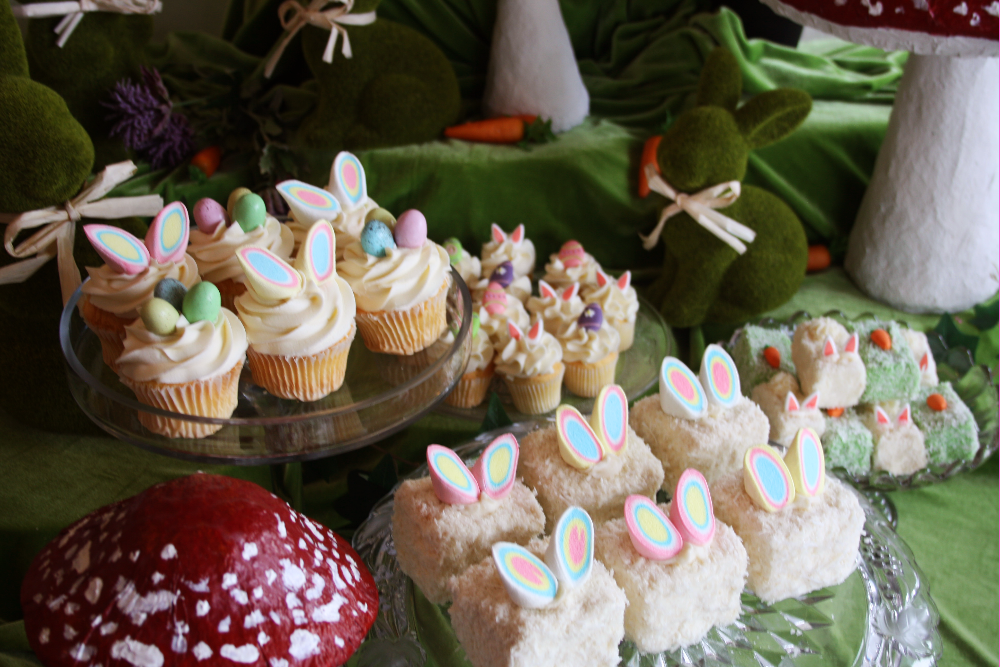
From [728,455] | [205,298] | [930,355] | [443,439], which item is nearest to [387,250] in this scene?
[205,298]

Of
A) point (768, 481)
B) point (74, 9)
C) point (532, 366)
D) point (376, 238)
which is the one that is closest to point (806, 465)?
point (768, 481)

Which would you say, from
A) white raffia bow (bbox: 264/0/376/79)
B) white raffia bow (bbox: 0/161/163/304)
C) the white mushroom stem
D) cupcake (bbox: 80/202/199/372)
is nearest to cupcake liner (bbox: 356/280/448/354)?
cupcake (bbox: 80/202/199/372)

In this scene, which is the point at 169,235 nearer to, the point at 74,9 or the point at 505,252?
the point at 74,9

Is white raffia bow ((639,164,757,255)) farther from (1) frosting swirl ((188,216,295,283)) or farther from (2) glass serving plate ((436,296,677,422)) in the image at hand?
(1) frosting swirl ((188,216,295,283))

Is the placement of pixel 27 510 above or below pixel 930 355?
below

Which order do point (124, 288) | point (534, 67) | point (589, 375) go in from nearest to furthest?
1. point (124, 288)
2. point (589, 375)
3. point (534, 67)

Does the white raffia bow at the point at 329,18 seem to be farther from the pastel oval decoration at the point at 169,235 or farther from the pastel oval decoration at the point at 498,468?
the pastel oval decoration at the point at 498,468

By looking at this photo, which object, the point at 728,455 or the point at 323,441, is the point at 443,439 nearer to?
the point at 323,441
